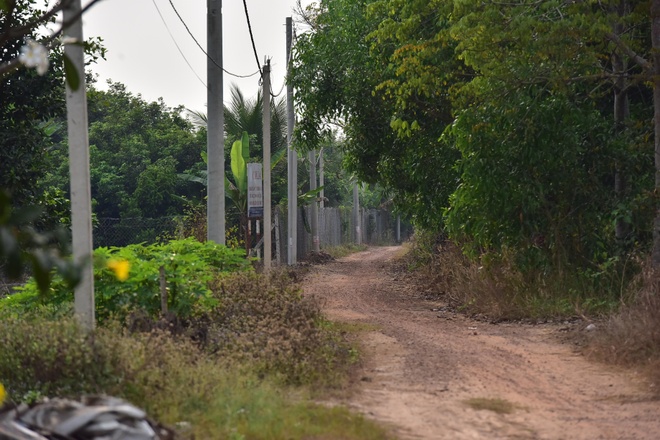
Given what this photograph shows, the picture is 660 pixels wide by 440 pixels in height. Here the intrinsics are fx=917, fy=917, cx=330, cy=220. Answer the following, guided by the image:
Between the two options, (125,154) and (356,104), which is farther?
(125,154)

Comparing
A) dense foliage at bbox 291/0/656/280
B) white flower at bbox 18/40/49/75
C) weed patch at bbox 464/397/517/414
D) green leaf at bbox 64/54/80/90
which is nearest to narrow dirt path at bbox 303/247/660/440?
weed patch at bbox 464/397/517/414

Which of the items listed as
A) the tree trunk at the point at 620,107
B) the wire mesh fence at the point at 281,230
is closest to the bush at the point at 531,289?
the tree trunk at the point at 620,107

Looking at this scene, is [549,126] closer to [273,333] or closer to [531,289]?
[531,289]

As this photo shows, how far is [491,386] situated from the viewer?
8.30 meters

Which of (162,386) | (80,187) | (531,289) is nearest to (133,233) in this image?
(531,289)

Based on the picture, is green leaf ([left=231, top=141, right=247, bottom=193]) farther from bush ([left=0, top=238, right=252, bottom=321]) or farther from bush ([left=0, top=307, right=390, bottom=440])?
bush ([left=0, top=307, right=390, bottom=440])

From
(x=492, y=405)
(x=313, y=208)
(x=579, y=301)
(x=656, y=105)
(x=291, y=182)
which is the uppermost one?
(x=656, y=105)

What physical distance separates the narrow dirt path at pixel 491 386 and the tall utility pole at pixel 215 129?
11.2ft

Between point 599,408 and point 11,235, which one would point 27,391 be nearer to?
point 599,408

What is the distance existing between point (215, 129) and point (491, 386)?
8604mm

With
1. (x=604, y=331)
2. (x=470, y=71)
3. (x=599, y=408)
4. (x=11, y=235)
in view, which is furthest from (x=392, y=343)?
(x=11, y=235)

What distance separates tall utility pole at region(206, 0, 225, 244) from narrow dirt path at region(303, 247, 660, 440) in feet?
11.2

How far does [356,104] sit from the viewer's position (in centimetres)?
2006

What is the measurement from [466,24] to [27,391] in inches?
339
